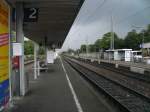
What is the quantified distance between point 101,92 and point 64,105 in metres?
4.84

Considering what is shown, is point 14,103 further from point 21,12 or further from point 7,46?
point 21,12

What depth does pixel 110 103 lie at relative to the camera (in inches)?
502

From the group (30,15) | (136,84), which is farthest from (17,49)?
(136,84)

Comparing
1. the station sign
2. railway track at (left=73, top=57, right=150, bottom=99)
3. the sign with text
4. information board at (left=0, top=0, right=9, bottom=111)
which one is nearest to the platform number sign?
the station sign

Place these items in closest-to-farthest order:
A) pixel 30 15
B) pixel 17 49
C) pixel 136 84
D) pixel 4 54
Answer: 1. pixel 4 54
2. pixel 17 49
3. pixel 30 15
4. pixel 136 84

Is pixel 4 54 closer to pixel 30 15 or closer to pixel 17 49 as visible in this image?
pixel 17 49

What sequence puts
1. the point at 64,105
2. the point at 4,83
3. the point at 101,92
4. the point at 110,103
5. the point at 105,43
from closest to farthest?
the point at 4,83 < the point at 64,105 < the point at 110,103 < the point at 101,92 < the point at 105,43

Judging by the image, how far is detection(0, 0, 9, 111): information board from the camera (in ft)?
31.5

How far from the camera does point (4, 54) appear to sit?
10047 mm

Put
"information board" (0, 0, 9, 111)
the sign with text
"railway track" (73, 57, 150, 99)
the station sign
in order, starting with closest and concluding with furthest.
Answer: "information board" (0, 0, 9, 111)
the sign with text
the station sign
"railway track" (73, 57, 150, 99)

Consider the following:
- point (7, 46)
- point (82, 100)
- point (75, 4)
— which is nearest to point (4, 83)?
point (7, 46)

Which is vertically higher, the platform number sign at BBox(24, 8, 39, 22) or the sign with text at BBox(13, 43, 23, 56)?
the platform number sign at BBox(24, 8, 39, 22)

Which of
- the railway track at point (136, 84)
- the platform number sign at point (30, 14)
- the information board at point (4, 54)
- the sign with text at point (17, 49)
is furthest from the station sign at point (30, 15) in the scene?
the railway track at point (136, 84)

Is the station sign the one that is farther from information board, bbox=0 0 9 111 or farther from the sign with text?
information board, bbox=0 0 9 111
